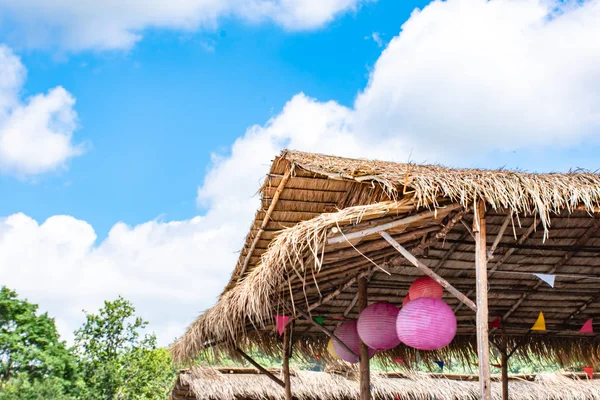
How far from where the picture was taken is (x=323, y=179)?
15.3 ft

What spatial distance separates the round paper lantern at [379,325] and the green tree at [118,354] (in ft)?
33.4

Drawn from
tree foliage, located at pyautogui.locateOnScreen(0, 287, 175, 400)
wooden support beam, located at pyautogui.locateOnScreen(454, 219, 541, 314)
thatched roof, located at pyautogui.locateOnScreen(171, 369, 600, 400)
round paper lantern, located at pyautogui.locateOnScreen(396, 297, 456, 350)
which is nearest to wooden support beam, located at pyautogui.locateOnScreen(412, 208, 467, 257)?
round paper lantern, located at pyautogui.locateOnScreen(396, 297, 456, 350)

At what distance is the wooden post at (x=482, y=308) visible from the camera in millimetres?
3490

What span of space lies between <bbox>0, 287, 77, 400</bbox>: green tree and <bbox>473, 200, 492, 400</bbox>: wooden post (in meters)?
12.5

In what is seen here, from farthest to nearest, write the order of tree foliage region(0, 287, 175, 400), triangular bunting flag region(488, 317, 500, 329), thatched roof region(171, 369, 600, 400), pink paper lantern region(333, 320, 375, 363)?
tree foliage region(0, 287, 175, 400) < thatched roof region(171, 369, 600, 400) < triangular bunting flag region(488, 317, 500, 329) < pink paper lantern region(333, 320, 375, 363)

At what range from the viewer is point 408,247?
4320 mm

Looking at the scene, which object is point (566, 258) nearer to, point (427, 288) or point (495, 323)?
point (495, 323)

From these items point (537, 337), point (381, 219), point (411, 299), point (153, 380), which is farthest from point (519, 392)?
point (153, 380)

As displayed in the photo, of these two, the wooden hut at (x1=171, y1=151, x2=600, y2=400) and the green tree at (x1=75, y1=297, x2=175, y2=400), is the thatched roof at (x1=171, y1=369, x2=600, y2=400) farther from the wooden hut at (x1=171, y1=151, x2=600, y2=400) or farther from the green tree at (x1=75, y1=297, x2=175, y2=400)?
the green tree at (x1=75, y1=297, x2=175, y2=400)

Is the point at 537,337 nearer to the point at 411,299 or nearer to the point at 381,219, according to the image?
the point at 411,299

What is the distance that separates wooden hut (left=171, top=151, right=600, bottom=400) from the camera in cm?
372

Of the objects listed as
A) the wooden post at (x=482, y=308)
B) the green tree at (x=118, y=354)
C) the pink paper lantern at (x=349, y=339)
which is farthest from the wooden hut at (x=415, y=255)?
the green tree at (x=118, y=354)

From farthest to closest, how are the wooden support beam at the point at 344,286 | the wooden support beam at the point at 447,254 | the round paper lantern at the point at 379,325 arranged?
the wooden support beam at the point at 344,286
the wooden support beam at the point at 447,254
the round paper lantern at the point at 379,325

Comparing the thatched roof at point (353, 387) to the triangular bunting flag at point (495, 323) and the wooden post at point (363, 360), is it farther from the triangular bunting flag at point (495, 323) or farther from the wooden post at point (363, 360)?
the wooden post at point (363, 360)
